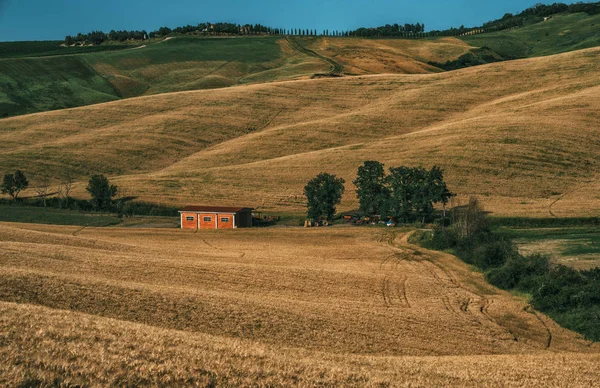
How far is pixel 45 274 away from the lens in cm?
3038

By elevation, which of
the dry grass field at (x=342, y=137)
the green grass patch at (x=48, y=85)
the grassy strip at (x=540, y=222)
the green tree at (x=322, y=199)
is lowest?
the grassy strip at (x=540, y=222)

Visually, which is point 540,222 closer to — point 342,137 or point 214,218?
point 214,218

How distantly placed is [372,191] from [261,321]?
145ft

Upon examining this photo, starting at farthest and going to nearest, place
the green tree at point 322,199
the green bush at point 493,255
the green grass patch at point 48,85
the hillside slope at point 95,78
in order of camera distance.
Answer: the hillside slope at point 95,78
the green grass patch at point 48,85
the green tree at point 322,199
the green bush at point 493,255

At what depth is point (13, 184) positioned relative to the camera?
83.2 m

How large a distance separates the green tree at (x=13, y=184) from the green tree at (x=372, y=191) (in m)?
46.0

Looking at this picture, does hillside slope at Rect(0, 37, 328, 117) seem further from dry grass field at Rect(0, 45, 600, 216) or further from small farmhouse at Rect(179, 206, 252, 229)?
small farmhouse at Rect(179, 206, 252, 229)

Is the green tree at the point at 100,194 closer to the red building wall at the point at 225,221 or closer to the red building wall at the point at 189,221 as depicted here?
the red building wall at the point at 189,221

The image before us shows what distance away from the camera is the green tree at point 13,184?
82688mm

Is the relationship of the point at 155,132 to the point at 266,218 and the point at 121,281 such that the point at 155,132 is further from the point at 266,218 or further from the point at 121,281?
the point at 121,281

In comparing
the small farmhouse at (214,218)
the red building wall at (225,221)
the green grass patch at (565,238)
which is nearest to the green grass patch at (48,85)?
the small farmhouse at (214,218)

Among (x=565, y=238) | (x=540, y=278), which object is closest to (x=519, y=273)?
(x=540, y=278)

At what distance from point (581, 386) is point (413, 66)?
176115 millimetres

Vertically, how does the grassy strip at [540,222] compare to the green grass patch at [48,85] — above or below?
below
